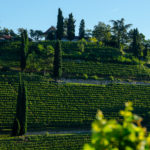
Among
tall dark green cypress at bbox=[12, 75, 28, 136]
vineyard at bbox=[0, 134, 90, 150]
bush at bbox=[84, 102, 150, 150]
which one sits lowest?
vineyard at bbox=[0, 134, 90, 150]

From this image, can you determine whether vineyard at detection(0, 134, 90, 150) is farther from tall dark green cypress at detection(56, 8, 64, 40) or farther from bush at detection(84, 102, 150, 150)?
tall dark green cypress at detection(56, 8, 64, 40)

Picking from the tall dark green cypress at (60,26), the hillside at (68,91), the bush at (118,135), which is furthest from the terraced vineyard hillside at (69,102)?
the bush at (118,135)

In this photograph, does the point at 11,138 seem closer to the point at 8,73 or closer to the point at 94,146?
the point at 8,73

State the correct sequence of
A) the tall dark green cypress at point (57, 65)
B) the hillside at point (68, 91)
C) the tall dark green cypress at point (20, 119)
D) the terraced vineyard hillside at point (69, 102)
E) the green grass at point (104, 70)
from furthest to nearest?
the green grass at point (104, 70) < the tall dark green cypress at point (57, 65) < the terraced vineyard hillside at point (69, 102) < the hillside at point (68, 91) < the tall dark green cypress at point (20, 119)

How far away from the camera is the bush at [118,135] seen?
505 centimetres

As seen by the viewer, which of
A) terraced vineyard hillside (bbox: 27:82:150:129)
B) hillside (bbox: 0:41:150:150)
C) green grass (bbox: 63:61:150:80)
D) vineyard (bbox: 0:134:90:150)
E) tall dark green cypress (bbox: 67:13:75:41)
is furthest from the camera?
tall dark green cypress (bbox: 67:13:75:41)

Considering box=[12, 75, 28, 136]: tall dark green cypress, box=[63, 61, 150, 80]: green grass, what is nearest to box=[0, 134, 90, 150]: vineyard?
box=[12, 75, 28, 136]: tall dark green cypress

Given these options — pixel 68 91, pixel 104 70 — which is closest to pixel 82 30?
pixel 104 70

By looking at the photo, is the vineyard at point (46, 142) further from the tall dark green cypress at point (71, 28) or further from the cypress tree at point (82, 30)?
the cypress tree at point (82, 30)

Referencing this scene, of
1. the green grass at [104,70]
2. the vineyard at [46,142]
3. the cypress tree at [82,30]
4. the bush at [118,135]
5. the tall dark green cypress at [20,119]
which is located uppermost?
the cypress tree at [82,30]

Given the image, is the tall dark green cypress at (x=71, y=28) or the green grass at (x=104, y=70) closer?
the green grass at (x=104, y=70)

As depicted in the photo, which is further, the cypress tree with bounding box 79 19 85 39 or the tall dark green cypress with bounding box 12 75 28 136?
the cypress tree with bounding box 79 19 85 39

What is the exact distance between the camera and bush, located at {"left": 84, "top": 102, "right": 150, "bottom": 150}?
5055 mm

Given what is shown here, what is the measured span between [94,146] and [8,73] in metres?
41.2
